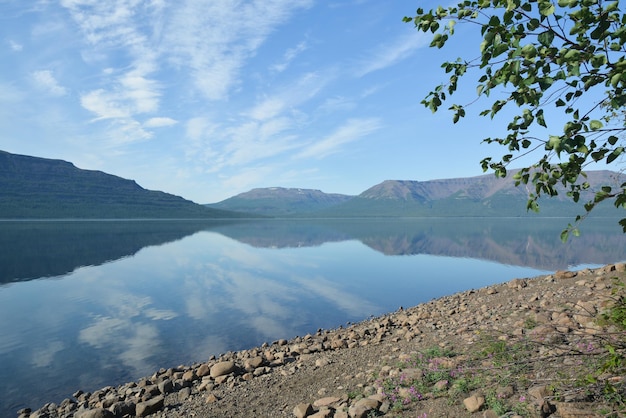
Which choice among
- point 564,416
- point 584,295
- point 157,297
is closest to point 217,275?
point 157,297

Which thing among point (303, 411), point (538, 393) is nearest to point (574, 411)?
point (538, 393)

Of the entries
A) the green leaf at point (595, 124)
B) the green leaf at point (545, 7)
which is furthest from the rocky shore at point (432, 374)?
the green leaf at point (545, 7)

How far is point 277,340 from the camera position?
2008cm

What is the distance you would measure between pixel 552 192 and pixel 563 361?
20.2ft

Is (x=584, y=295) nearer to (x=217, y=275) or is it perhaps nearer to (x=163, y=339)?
(x=163, y=339)

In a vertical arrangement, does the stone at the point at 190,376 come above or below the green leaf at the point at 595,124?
below

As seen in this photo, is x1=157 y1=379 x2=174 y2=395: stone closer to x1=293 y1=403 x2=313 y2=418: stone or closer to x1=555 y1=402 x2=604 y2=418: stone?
x1=293 y1=403 x2=313 y2=418: stone

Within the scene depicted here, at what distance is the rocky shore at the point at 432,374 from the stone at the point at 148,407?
0.03 m

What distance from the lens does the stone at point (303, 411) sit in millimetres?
9029

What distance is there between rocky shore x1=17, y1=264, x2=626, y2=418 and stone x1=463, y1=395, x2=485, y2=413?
2cm

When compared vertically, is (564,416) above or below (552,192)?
below

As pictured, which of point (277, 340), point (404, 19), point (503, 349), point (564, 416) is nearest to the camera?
point (404, 19)

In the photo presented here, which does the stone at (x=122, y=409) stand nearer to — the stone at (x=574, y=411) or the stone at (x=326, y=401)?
the stone at (x=326, y=401)

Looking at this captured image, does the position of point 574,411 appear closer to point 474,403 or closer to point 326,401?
point 474,403
